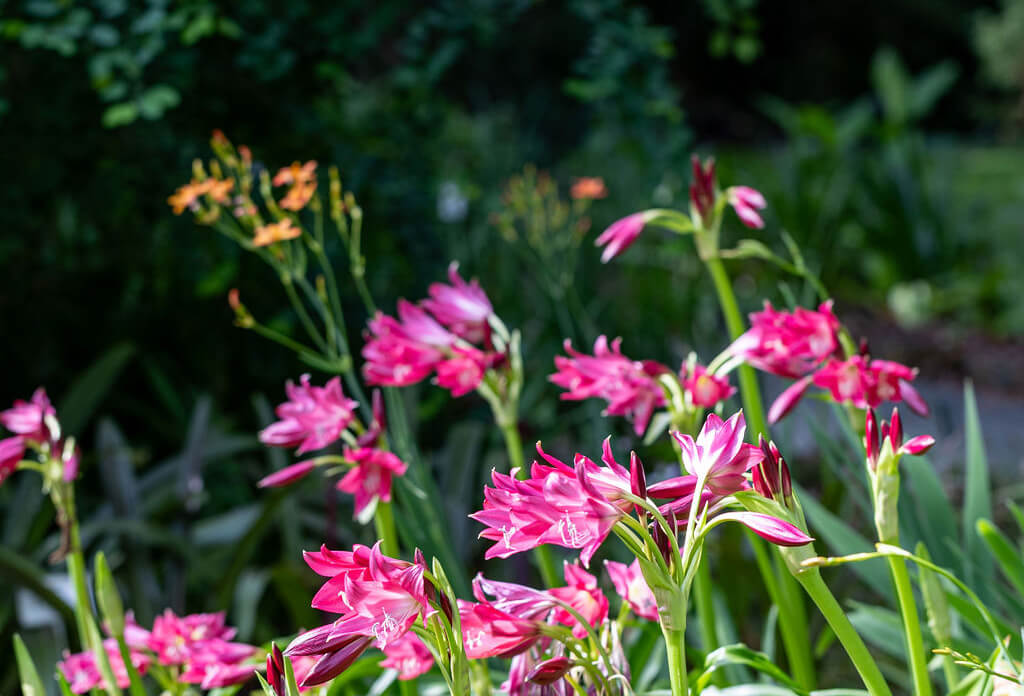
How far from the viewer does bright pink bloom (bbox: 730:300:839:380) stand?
3.34ft

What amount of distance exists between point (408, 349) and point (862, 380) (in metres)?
0.51

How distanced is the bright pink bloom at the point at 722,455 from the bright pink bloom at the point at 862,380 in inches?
13.8

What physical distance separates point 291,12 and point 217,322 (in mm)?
892

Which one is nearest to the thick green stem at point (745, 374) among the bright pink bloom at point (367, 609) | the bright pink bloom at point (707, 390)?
the bright pink bloom at point (707, 390)

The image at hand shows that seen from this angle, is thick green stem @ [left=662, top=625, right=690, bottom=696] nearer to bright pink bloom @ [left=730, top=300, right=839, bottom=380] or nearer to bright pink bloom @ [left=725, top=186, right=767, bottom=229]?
bright pink bloom @ [left=730, top=300, right=839, bottom=380]

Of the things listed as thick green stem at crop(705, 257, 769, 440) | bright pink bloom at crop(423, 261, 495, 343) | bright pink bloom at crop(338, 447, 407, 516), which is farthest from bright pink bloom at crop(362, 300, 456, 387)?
thick green stem at crop(705, 257, 769, 440)

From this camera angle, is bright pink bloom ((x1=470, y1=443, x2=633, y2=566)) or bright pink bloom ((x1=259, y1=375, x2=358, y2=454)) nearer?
bright pink bloom ((x1=470, y1=443, x2=633, y2=566))

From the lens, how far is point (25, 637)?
1.54 meters

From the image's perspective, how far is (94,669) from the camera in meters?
1.08

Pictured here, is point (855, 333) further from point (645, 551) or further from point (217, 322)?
point (645, 551)

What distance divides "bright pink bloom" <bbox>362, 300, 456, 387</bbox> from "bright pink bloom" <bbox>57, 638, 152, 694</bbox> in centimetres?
44

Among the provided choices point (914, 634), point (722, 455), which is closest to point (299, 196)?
point (722, 455)

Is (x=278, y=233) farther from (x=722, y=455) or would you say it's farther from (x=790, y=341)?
(x=722, y=455)

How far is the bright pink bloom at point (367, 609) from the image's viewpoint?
632mm
